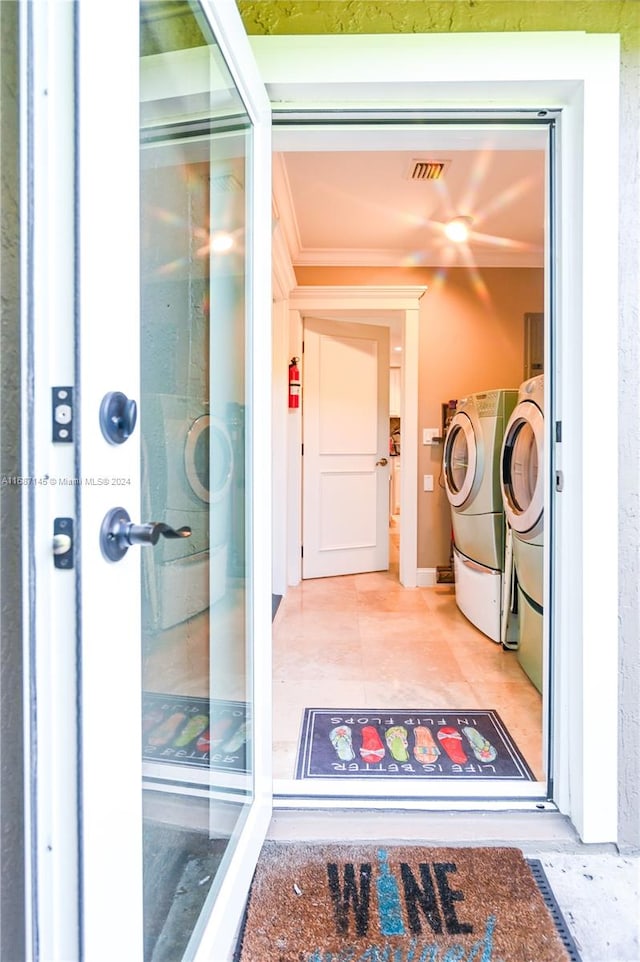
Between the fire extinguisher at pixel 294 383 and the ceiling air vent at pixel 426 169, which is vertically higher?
the ceiling air vent at pixel 426 169

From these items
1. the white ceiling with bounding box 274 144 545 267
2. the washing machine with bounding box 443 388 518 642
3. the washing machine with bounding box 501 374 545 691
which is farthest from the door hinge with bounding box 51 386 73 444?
the washing machine with bounding box 443 388 518 642

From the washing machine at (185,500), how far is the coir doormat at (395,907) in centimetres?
68

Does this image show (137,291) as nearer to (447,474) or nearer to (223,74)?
(223,74)

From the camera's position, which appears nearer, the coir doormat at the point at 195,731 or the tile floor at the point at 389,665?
the coir doormat at the point at 195,731

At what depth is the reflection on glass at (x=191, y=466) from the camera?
0.79 metres

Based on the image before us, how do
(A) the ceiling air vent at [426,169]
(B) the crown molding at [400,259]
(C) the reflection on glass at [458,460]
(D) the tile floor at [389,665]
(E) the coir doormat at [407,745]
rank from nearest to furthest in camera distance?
(E) the coir doormat at [407,745]
(D) the tile floor at [389,665]
(A) the ceiling air vent at [426,169]
(C) the reflection on glass at [458,460]
(B) the crown molding at [400,259]

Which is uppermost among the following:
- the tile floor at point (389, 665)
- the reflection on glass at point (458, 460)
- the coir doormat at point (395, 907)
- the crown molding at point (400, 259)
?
the crown molding at point (400, 259)

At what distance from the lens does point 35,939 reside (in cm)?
52

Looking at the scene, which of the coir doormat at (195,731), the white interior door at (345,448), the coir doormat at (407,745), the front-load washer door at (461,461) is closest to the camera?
the coir doormat at (195,731)

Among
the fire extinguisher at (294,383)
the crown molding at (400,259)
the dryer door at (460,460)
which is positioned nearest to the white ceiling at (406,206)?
the crown molding at (400,259)

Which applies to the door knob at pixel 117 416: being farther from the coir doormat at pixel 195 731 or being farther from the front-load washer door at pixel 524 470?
the front-load washer door at pixel 524 470

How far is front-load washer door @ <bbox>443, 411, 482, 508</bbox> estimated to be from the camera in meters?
2.72

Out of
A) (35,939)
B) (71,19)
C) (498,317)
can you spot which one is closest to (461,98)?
(71,19)

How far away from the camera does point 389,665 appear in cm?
225
